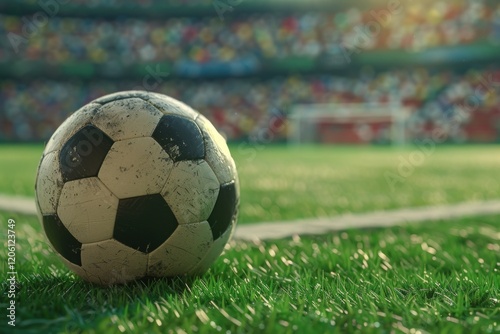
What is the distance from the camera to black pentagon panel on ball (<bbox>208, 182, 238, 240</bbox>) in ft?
8.12

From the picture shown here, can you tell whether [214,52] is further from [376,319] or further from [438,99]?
[376,319]

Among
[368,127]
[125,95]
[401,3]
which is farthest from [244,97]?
[125,95]

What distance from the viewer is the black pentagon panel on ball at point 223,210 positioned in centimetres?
247

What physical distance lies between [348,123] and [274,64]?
15.3 feet

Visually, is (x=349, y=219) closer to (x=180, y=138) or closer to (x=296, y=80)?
(x=180, y=138)

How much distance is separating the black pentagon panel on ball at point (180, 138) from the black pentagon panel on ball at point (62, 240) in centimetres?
51

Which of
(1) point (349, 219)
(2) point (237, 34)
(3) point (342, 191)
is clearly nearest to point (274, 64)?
(2) point (237, 34)

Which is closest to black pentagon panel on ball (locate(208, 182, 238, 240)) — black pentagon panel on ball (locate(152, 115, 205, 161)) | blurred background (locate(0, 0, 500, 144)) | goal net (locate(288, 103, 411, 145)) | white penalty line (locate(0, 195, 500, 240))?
black pentagon panel on ball (locate(152, 115, 205, 161))

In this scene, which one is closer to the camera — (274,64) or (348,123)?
(348,123)

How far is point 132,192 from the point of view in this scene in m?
2.27

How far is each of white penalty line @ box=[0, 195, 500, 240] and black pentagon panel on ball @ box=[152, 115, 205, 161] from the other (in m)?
1.45

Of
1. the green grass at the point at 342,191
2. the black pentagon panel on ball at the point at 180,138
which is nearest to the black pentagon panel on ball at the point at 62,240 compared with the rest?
the black pentagon panel on ball at the point at 180,138

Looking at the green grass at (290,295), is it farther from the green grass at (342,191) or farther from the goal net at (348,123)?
the goal net at (348,123)

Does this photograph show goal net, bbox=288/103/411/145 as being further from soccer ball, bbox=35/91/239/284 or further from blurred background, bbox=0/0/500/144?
soccer ball, bbox=35/91/239/284
